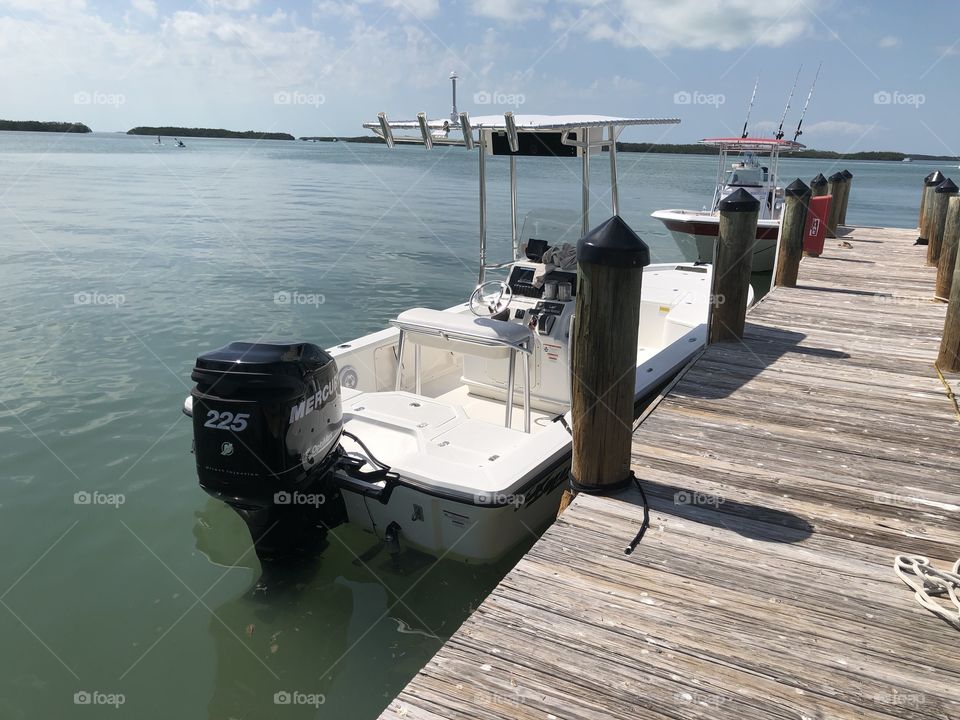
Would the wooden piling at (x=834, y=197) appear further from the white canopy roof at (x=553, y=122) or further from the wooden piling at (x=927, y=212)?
the white canopy roof at (x=553, y=122)

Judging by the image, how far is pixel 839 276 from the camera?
891cm

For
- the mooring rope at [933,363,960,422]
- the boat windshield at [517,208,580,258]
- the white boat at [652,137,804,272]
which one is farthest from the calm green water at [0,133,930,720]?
the white boat at [652,137,804,272]

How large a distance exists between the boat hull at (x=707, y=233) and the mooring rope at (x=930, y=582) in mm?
12724

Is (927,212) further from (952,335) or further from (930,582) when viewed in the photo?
(930,582)

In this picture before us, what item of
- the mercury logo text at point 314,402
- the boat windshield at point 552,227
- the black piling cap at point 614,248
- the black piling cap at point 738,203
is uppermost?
the black piling cap at point 738,203

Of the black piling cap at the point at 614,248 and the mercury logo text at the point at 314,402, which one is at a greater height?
the black piling cap at the point at 614,248

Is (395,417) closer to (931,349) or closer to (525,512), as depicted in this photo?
(525,512)

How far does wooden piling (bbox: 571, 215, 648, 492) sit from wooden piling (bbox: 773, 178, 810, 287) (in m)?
5.60

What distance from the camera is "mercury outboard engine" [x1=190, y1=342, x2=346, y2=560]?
10.9 ft

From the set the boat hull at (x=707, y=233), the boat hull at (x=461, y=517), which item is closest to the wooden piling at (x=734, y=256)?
the boat hull at (x=461, y=517)

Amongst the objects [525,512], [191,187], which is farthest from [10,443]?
[191,187]

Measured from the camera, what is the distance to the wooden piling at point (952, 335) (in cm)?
488

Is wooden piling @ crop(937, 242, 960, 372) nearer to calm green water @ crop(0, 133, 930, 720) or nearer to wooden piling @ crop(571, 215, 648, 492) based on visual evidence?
calm green water @ crop(0, 133, 930, 720)

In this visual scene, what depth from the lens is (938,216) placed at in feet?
32.0
